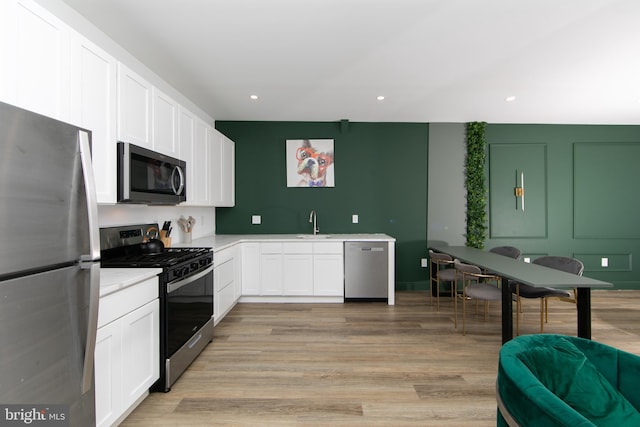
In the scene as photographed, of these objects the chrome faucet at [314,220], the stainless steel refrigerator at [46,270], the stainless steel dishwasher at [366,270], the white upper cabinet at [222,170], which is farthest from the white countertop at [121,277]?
the chrome faucet at [314,220]

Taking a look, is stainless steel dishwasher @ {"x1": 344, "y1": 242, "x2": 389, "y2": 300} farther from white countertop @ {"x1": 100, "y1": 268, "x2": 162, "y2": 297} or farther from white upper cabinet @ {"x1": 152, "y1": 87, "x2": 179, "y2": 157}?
white countertop @ {"x1": 100, "y1": 268, "x2": 162, "y2": 297}

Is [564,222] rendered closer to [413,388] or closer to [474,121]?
[474,121]

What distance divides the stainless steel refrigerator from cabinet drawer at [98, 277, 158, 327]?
279mm

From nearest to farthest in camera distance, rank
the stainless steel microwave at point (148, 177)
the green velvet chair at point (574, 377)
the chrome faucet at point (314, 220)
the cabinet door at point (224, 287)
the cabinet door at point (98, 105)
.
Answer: the green velvet chair at point (574, 377) < the cabinet door at point (98, 105) < the stainless steel microwave at point (148, 177) < the cabinet door at point (224, 287) < the chrome faucet at point (314, 220)

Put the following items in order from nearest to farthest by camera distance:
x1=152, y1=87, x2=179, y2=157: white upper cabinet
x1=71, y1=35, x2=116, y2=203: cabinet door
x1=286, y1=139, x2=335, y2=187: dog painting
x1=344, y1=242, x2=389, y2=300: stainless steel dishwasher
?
x1=71, y1=35, x2=116, y2=203: cabinet door < x1=152, y1=87, x2=179, y2=157: white upper cabinet < x1=344, y1=242, x2=389, y2=300: stainless steel dishwasher < x1=286, y1=139, x2=335, y2=187: dog painting

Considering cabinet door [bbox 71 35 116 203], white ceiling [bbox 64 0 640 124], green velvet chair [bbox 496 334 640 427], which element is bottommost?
green velvet chair [bbox 496 334 640 427]

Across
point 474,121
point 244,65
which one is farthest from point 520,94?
point 244,65

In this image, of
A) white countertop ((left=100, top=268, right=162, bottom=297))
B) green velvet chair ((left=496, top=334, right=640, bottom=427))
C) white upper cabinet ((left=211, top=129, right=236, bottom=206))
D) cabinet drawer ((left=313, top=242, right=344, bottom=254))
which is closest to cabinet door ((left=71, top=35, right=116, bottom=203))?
white countertop ((left=100, top=268, right=162, bottom=297))

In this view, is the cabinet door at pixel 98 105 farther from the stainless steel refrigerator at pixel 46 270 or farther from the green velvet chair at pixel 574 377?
the green velvet chair at pixel 574 377

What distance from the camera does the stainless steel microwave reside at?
2.10 m

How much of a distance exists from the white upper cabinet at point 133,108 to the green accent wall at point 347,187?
2.40 m

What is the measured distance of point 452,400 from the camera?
210 centimetres

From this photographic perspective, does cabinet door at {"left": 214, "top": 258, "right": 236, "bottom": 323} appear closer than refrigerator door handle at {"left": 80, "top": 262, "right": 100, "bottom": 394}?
No

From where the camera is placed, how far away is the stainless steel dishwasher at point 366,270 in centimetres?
422
